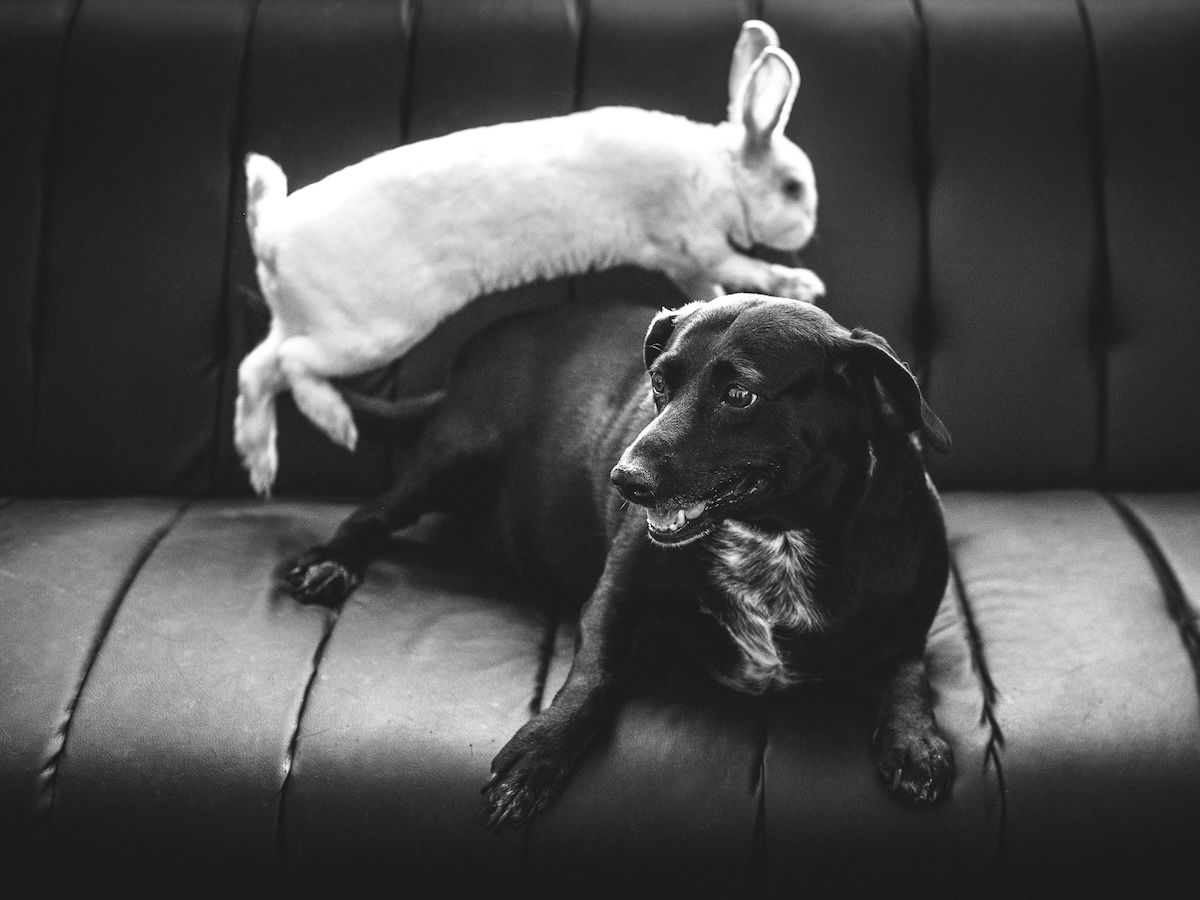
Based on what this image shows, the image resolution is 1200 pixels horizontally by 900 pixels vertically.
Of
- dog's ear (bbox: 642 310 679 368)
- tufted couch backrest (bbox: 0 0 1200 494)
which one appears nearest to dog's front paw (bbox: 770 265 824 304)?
tufted couch backrest (bbox: 0 0 1200 494)

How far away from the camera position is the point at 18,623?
5.81 ft

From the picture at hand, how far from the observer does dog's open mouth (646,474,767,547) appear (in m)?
→ 1.51

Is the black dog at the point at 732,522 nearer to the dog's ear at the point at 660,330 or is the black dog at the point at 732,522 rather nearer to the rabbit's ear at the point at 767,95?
the dog's ear at the point at 660,330

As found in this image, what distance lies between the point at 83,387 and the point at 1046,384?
173 cm

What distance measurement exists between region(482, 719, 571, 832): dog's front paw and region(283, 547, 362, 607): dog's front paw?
47cm

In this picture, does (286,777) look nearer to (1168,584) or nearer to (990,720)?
(990,720)

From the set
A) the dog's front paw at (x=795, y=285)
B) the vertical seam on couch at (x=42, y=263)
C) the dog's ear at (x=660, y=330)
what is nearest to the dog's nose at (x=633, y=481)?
the dog's ear at (x=660, y=330)

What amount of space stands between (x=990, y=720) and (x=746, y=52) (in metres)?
1.16

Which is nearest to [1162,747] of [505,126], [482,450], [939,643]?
[939,643]

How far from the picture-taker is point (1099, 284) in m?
2.19

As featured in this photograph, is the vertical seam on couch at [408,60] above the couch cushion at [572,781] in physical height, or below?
above

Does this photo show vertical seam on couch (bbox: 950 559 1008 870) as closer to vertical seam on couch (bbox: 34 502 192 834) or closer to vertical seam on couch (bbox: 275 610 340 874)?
vertical seam on couch (bbox: 275 610 340 874)

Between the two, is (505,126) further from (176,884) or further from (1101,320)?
(176,884)

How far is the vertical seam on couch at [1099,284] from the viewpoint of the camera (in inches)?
86.0
